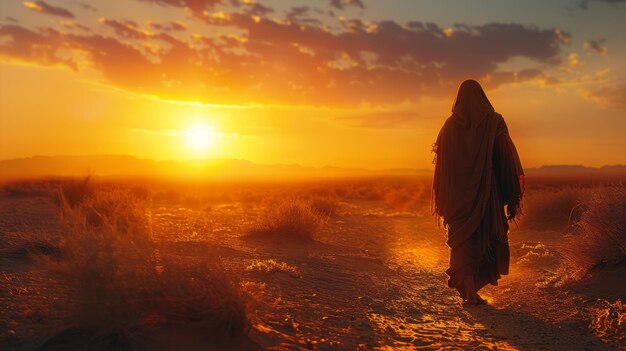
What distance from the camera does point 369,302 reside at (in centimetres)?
714

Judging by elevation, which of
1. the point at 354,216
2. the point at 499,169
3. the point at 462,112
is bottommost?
the point at 354,216

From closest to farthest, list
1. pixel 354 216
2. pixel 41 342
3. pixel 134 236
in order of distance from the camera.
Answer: pixel 41 342, pixel 134 236, pixel 354 216

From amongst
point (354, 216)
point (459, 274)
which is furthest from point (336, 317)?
point (354, 216)

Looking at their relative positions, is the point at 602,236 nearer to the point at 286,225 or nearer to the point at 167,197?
the point at 286,225

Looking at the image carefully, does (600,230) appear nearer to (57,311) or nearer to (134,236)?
(134,236)

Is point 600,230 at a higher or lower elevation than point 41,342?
higher

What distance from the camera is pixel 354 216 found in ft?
73.9

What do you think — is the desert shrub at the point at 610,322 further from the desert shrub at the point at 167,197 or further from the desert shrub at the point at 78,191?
the desert shrub at the point at 167,197

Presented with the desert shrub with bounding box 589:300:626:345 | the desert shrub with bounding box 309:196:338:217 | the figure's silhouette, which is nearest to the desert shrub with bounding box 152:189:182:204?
the desert shrub with bounding box 309:196:338:217

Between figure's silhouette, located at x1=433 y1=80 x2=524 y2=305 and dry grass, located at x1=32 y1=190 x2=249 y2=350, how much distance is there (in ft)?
11.8

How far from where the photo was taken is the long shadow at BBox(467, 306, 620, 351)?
539cm

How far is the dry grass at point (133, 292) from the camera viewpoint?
429 centimetres

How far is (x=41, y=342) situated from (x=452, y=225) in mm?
5248

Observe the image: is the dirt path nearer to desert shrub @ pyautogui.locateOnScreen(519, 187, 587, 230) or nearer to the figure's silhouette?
the figure's silhouette
